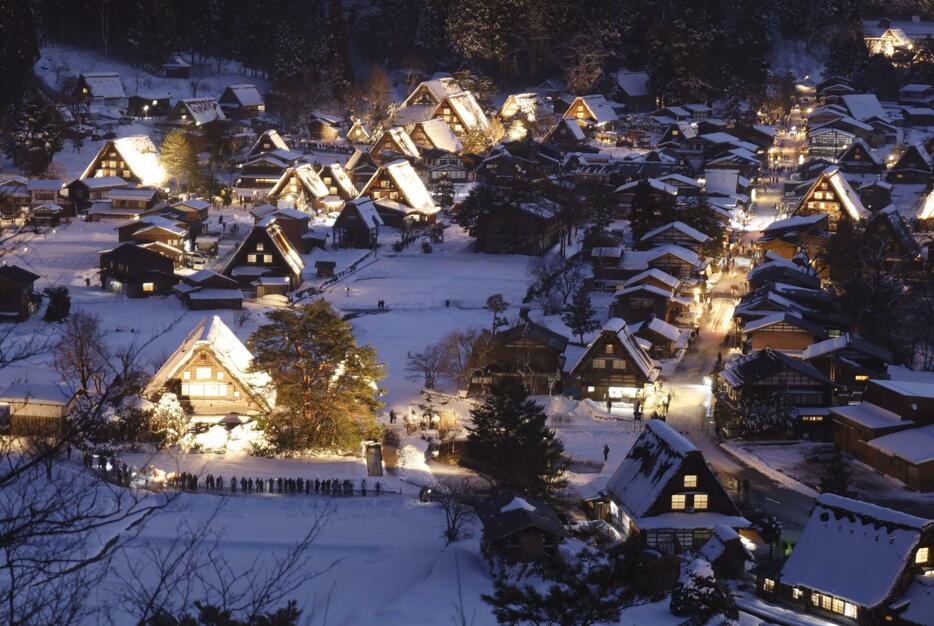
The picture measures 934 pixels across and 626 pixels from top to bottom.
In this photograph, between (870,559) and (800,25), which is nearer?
(870,559)

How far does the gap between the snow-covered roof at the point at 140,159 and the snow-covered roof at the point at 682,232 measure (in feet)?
54.0

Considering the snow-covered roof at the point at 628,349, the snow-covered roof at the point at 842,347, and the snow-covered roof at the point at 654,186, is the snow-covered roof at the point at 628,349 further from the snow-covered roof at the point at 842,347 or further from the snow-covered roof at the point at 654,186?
the snow-covered roof at the point at 654,186

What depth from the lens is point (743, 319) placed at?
1114 inches

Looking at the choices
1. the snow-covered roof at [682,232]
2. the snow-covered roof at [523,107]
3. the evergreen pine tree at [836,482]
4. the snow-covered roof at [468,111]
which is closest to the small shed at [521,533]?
the evergreen pine tree at [836,482]

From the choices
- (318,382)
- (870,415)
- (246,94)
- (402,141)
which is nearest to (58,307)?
(318,382)

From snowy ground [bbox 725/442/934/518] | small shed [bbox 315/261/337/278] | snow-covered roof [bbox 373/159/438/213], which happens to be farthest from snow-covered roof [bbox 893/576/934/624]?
snow-covered roof [bbox 373/159/438/213]

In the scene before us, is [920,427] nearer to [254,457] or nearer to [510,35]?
[254,457]

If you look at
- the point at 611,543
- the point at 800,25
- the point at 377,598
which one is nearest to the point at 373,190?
the point at 611,543

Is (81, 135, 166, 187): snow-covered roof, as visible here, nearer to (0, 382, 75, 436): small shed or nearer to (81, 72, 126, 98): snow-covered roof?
(81, 72, 126, 98): snow-covered roof

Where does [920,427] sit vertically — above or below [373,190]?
below

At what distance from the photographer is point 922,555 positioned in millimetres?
15750

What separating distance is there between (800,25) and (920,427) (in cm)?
4532

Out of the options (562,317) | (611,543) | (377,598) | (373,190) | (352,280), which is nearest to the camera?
(377,598)

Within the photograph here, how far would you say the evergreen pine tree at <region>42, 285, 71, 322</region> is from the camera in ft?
88.0
